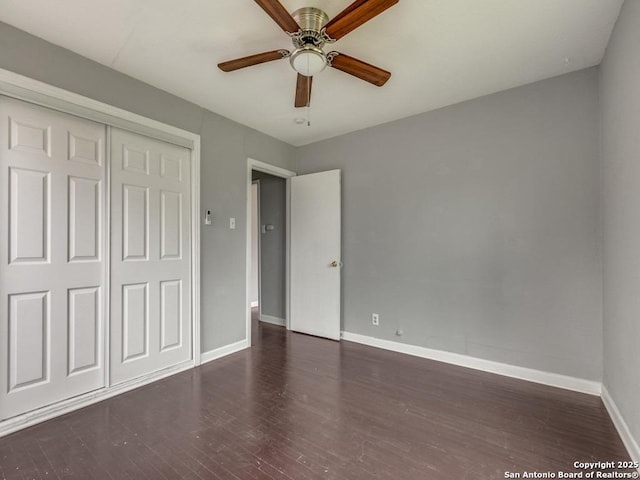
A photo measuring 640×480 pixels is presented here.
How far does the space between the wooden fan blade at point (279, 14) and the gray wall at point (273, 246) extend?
2.90 m

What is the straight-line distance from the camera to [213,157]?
318cm

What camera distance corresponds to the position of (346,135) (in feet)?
12.5

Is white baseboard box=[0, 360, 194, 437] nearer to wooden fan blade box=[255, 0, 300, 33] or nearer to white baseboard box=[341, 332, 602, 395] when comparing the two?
white baseboard box=[341, 332, 602, 395]

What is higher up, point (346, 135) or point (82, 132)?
point (346, 135)

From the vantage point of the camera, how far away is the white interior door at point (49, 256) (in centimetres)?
195

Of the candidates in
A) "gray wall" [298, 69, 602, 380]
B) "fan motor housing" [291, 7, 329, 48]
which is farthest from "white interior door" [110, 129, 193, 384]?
"gray wall" [298, 69, 602, 380]

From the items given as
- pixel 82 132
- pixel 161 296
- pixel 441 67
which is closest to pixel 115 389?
pixel 161 296

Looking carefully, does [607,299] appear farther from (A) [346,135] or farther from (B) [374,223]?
(A) [346,135]

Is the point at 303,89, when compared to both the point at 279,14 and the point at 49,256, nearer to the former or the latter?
the point at 279,14

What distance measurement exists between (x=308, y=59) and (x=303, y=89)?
33 cm

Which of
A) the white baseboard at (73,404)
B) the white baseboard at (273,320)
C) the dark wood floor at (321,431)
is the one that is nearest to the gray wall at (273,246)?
the white baseboard at (273,320)

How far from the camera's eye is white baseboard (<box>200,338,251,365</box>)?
120 inches

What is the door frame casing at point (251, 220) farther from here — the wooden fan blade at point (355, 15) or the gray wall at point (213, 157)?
the wooden fan blade at point (355, 15)

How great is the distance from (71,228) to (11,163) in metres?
0.51
